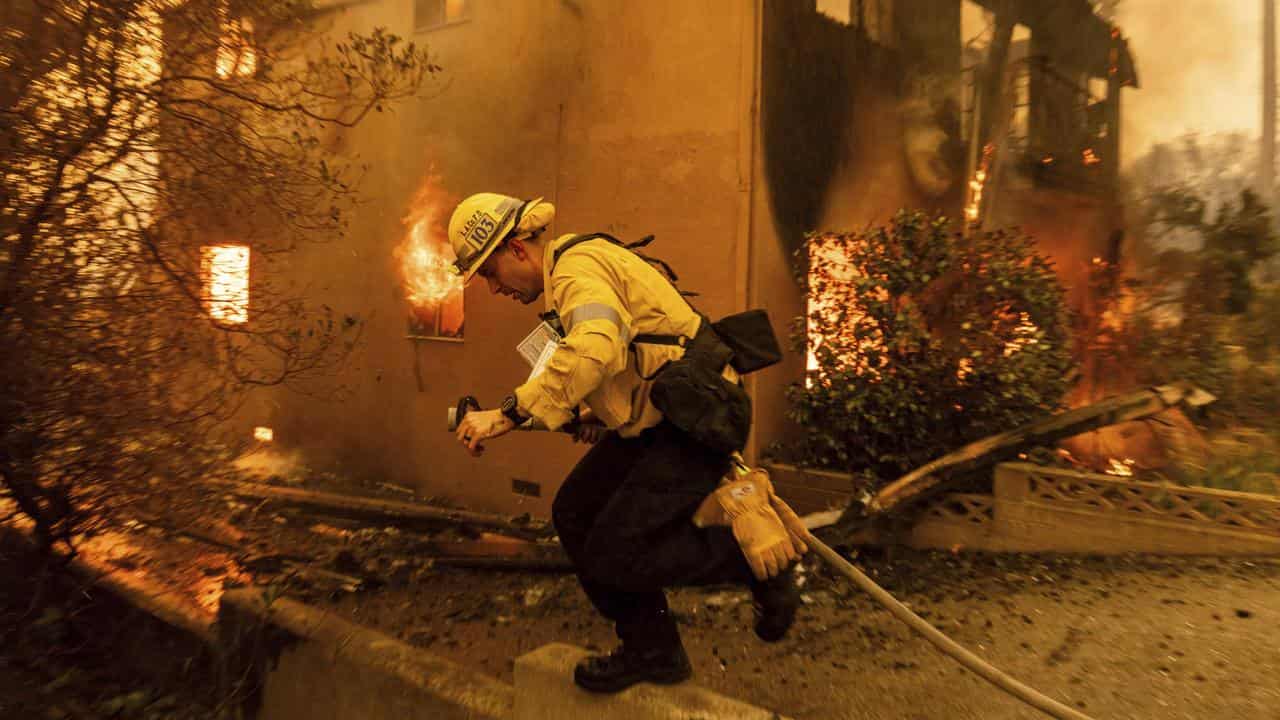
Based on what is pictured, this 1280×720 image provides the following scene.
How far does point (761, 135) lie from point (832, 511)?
2804 mm

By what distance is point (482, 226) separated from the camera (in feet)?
10.9

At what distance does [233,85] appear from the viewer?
534 cm

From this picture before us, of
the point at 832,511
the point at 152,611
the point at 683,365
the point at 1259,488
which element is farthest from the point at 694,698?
the point at 1259,488

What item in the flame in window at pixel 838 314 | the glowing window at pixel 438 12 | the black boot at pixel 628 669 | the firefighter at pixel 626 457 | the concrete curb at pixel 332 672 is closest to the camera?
the firefighter at pixel 626 457

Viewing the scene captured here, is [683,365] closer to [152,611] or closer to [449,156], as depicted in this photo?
[152,611]

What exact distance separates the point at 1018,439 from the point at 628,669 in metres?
3.07

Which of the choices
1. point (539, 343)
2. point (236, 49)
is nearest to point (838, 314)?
point (539, 343)

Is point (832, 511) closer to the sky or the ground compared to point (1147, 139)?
closer to the ground

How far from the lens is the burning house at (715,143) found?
6.38 meters

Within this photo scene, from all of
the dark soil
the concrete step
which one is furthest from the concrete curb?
the dark soil

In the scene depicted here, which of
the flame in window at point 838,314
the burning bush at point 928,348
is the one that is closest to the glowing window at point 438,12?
the flame in window at point 838,314

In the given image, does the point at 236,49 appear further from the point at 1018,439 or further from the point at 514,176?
the point at 1018,439

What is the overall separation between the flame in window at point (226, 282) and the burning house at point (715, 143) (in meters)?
0.04

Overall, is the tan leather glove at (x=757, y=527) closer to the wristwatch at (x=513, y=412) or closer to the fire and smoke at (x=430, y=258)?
the wristwatch at (x=513, y=412)
